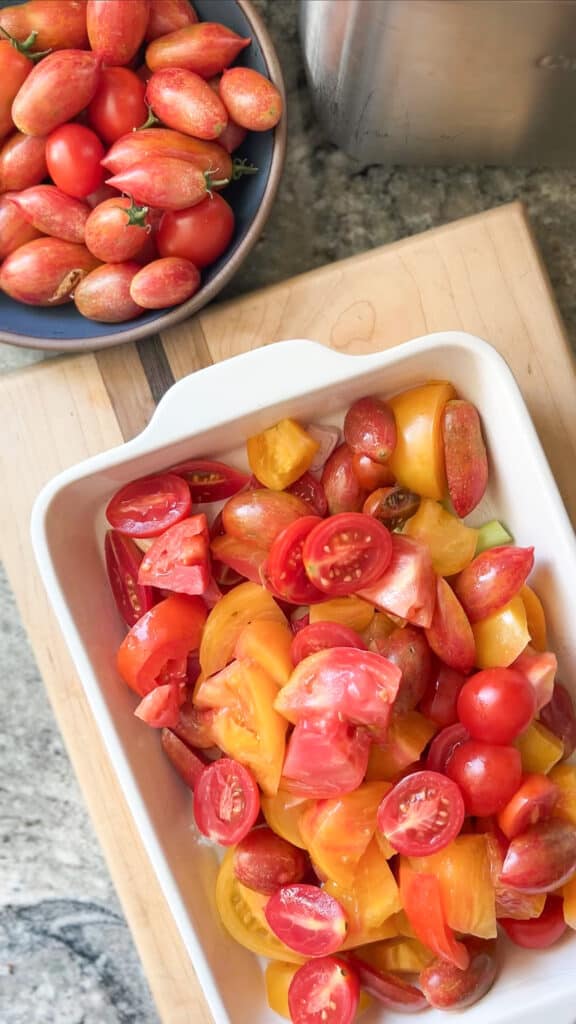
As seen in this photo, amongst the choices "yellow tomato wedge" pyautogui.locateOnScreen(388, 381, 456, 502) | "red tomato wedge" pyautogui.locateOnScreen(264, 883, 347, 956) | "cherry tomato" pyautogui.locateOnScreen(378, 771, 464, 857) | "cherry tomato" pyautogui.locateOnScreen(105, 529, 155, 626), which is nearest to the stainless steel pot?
"yellow tomato wedge" pyautogui.locateOnScreen(388, 381, 456, 502)

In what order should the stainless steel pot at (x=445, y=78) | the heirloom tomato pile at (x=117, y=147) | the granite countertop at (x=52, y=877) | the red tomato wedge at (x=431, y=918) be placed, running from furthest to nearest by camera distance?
the granite countertop at (x=52, y=877) → the heirloom tomato pile at (x=117, y=147) → the red tomato wedge at (x=431, y=918) → the stainless steel pot at (x=445, y=78)

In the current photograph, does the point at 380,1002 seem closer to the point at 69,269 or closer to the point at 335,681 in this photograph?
the point at 335,681

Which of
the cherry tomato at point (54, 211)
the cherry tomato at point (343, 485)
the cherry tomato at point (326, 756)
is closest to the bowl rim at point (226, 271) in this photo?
the cherry tomato at point (54, 211)

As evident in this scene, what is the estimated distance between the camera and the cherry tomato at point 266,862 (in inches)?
37.8

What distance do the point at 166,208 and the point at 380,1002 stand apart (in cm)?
84

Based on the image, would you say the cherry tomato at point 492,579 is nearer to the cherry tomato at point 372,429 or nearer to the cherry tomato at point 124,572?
the cherry tomato at point 372,429

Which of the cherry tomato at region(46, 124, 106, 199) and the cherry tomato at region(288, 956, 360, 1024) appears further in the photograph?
the cherry tomato at region(46, 124, 106, 199)

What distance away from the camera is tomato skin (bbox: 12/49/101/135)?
0.99 m

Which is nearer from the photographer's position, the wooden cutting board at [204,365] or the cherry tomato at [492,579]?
the cherry tomato at [492,579]

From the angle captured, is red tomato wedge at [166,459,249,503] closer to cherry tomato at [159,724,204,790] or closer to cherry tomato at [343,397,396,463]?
cherry tomato at [343,397,396,463]

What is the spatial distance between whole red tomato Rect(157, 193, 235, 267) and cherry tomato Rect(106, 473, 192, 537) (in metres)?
0.24

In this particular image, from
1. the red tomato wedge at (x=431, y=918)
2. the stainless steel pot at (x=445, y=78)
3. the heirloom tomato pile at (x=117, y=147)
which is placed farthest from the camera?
the heirloom tomato pile at (x=117, y=147)

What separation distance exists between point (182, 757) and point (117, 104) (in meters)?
0.70

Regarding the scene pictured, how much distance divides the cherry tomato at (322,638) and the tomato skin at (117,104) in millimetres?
573
